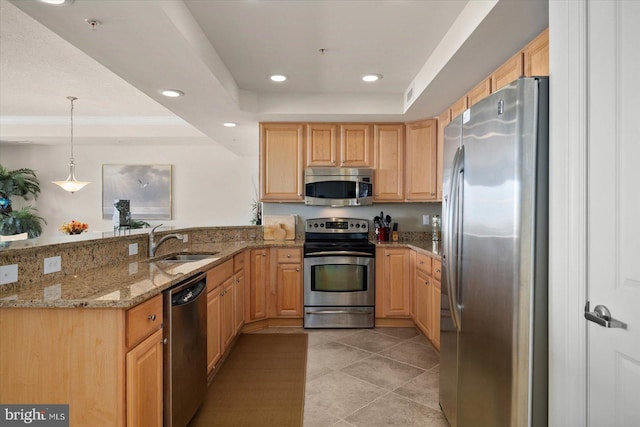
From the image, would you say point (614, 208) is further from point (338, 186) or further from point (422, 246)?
point (338, 186)

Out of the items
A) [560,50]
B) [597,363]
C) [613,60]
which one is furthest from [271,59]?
[597,363]

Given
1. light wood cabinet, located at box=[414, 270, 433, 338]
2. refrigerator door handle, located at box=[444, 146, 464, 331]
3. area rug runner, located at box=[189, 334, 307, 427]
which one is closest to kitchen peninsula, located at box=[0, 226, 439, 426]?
area rug runner, located at box=[189, 334, 307, 427]

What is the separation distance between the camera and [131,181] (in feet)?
23.2

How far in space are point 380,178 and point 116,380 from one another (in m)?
3.42

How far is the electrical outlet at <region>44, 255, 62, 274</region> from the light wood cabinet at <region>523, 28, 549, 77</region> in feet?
9.23

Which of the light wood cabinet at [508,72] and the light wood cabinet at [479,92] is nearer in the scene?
the light wood cabinet at [508,72]

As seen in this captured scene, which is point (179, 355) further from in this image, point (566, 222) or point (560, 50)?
point (560, 50)

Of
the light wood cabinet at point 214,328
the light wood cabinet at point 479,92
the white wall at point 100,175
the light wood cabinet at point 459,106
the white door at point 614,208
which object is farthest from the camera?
the white wall at point 100,175

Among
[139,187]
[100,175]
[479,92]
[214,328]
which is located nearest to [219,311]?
[214,328]

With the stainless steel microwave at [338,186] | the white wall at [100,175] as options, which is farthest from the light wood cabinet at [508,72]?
the white wall at [100,175]

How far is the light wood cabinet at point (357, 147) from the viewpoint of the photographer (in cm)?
438

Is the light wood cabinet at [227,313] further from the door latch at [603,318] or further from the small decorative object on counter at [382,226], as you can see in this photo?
the door latch at [603,318]

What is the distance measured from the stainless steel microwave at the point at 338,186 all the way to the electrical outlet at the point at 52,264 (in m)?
2.66

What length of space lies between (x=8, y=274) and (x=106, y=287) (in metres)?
0.41
